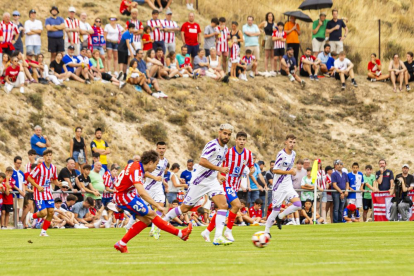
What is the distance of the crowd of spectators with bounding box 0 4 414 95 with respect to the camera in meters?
28.8

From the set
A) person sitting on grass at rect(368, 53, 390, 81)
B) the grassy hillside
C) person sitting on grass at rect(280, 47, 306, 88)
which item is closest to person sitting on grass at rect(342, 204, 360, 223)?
the grassy hillside

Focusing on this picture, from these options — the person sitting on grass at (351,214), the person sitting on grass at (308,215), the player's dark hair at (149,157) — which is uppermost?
the player's dark hair at (149,157)

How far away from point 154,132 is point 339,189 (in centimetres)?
877

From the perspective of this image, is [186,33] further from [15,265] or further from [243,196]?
[15,265]

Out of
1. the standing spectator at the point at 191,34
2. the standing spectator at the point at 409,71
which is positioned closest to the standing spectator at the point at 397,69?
the standing spectator at the point at 409,71

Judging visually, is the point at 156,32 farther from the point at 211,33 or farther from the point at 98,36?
the point at 211,33

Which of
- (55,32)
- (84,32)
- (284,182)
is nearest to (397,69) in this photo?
Answer: (84,32)

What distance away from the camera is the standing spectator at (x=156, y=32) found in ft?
104

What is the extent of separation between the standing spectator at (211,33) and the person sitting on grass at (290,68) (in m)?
→ 4.12

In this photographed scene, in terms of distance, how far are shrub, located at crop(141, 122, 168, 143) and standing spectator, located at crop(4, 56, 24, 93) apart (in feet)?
18.6

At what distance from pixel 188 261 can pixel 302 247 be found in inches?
138

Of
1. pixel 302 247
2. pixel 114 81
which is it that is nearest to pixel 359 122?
pixel 114 81

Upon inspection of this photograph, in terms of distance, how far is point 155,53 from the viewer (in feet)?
105

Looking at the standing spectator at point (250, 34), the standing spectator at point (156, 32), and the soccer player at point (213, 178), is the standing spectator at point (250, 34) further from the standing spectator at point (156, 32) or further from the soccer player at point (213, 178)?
the soccer player at point (213, 178)
